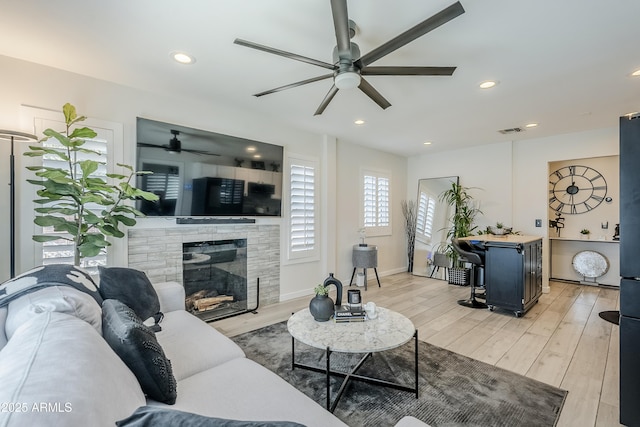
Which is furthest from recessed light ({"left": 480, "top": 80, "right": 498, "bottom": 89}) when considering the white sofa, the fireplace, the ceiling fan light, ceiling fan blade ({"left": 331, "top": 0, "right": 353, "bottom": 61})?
the fireplace

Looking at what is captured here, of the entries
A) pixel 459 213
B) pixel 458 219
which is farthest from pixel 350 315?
pixel 459 213

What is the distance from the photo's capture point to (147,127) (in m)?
2.96

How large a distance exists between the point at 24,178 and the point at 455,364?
4.09 m

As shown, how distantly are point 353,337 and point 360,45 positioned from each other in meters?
2.24

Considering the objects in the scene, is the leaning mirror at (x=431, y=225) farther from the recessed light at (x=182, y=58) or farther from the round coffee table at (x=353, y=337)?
the recessed light at (x=182, y=58)

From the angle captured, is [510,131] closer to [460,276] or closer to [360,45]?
[460,276]

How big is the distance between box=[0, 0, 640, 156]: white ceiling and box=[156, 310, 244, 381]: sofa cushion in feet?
7.07

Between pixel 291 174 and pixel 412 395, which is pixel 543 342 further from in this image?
pixel 291 174

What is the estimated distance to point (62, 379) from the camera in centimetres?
69

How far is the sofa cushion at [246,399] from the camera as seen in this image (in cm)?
116

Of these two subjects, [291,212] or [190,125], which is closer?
[190,125]

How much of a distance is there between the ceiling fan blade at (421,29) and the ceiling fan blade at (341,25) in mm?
140

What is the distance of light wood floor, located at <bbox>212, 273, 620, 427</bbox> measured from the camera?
2.14 metres

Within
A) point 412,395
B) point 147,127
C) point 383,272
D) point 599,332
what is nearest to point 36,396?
point 412,395
